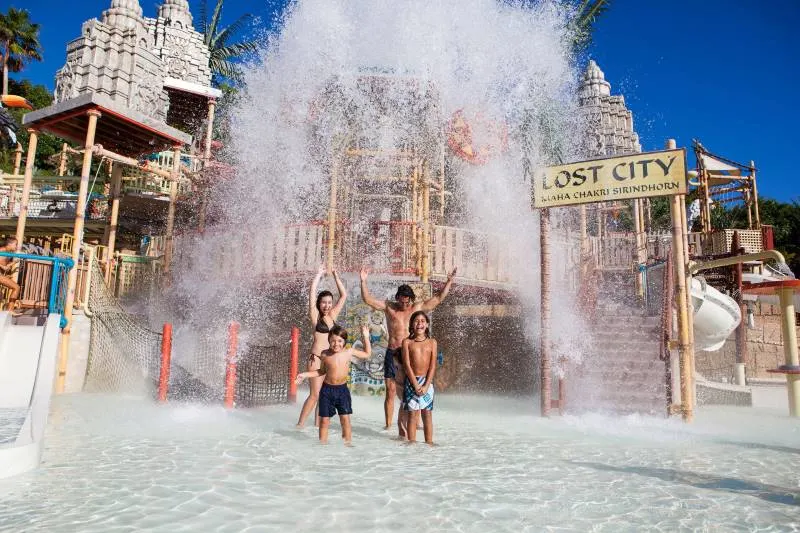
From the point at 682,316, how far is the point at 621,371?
152cm

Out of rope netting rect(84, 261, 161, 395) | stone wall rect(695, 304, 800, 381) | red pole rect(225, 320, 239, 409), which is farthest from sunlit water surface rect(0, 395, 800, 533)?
stone wall rect(695, 304, 800, 381)

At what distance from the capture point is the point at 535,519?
11.2 ft

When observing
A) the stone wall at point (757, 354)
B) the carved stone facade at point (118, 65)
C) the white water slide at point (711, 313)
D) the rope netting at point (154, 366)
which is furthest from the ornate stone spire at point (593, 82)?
the rope netting at point (154, 366)

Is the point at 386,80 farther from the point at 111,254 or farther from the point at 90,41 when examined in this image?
the point at 90,41

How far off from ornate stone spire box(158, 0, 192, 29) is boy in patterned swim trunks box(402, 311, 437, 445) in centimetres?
2914

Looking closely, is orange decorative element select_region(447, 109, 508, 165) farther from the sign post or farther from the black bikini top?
the black bikini top

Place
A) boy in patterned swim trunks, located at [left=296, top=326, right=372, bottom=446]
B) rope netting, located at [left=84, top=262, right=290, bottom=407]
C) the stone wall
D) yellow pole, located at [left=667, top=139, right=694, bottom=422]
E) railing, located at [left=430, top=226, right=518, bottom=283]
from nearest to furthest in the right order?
1. boy in patterned swim trunks, located at [left=296, top=326, right=372, bottom=446]
2. yellow pole, located at [left=667, top=139, right=694, bottom=422]
3. rope netting, located at [left=84, top=262, right=290, bottom=407]
4. railing, located at [left=430, top=226, right=518, bottom=283]
5. the stone wall

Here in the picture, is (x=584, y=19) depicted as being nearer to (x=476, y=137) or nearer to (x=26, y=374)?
(x=476, y=137)

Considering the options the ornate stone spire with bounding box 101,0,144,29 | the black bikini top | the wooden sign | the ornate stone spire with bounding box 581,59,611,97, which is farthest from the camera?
the ornate stone spire with bounding box 581,59,611,97

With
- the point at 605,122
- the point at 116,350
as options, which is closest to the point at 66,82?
the point at 116,350

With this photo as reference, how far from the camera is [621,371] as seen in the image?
8.92m

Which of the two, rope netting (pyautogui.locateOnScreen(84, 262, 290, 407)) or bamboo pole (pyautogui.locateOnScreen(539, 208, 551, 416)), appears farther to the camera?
rope netting (pyautogui.locateOnScreen(84, 262, 290, 407))

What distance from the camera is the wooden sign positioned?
7.50 metres

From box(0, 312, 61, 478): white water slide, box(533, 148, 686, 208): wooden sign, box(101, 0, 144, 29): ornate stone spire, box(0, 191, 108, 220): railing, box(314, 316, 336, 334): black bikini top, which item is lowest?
box(0, 312, 61, 478): white water slide
